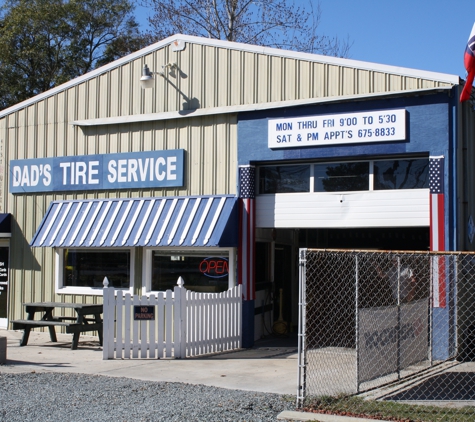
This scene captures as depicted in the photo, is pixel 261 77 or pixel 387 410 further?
pixel 261 77

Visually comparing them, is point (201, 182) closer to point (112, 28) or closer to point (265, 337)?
point (265, 337)

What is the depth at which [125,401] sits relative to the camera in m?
8.26

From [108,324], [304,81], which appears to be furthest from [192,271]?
[304,81]

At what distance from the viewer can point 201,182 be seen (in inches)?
552

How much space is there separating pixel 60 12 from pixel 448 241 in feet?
82.4

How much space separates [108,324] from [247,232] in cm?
341

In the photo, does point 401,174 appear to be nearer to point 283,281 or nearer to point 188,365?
point 283,281

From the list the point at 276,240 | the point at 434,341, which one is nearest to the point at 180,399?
the point at 434,341

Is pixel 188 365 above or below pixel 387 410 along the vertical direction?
below

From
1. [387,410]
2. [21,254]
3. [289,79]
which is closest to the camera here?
[387,410]

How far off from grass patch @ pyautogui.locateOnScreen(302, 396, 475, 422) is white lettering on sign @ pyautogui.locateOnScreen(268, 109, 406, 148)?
5546mm

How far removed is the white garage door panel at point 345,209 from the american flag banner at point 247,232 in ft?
0.76

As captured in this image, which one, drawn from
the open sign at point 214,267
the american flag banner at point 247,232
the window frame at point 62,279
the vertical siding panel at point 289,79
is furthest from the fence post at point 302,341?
the window frame at point 62,279

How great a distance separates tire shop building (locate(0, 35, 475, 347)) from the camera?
12.1 metres
